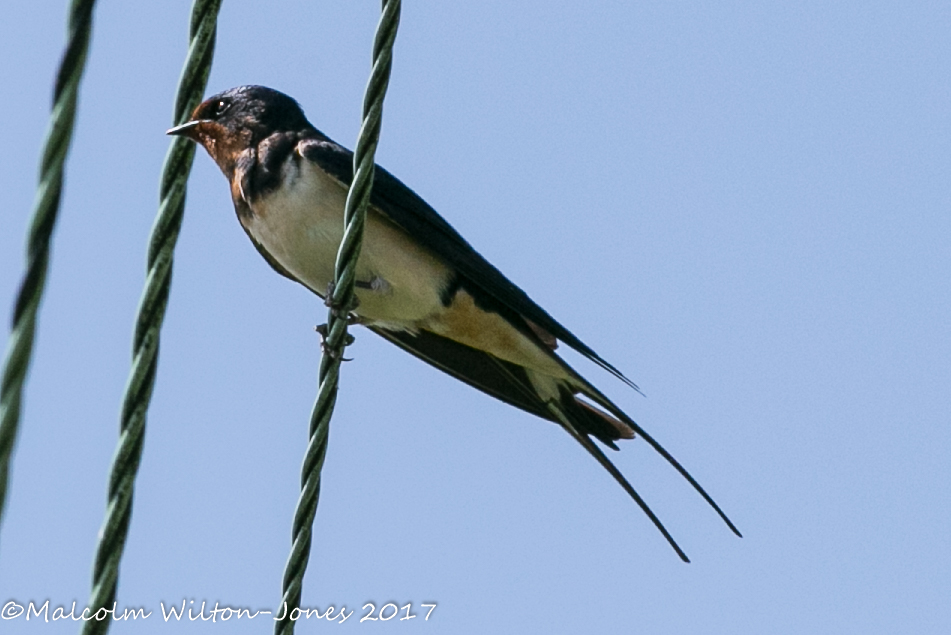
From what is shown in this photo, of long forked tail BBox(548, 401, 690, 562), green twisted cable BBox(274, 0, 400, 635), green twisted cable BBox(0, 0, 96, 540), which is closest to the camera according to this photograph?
green twisted cable BBox(0, 0, 96, 540)

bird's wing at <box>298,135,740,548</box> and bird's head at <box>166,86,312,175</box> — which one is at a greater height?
bird's head at <box>166,86,312,175</box>

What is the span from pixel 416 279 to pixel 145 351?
2.93 metres

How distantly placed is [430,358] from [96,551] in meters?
3.29

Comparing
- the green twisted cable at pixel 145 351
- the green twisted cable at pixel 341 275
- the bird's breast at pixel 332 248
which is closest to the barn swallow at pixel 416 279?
the bird's breast at pixel 332 248

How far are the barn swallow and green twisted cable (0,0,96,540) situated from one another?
301cm

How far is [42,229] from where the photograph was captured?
5.02ft

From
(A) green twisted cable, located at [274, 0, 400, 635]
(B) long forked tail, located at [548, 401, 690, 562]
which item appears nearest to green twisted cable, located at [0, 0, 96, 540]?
(A) green twisted cable, located at [274, 0, 400, 635]

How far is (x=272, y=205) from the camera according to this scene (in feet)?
15.4

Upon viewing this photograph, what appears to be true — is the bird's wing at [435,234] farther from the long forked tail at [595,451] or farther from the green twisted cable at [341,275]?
the green twisted cable at [341,275]

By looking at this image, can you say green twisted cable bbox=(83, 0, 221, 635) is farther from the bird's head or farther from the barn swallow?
the bird's head

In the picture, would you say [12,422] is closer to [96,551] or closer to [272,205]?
[96,551]

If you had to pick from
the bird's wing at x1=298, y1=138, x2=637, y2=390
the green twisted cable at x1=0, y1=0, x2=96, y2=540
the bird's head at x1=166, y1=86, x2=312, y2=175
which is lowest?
the green twisted cable at x1=0, y1=0, x2=96, y2=540

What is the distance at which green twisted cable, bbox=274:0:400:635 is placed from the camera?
2.58m

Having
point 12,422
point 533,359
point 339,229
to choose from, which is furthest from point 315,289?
point 12,422
